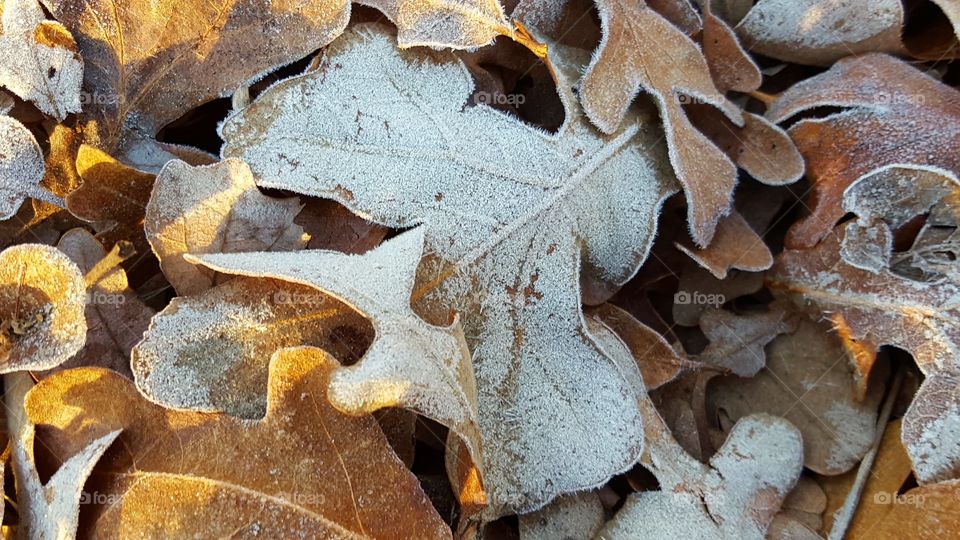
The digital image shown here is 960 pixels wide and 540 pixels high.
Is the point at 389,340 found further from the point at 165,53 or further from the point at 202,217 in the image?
the point at 165,53

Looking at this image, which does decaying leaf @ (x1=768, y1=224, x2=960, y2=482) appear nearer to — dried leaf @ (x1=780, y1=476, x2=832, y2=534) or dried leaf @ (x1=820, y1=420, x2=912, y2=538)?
dried leaf @ (x1=820, y1=420, x2=912, y2=538)

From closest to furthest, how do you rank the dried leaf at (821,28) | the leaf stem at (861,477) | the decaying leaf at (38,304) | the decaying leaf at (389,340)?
the decaying leaf at (389,340), the decaying leaf at (38,304), the leaf stem at (861,477), the dried leaf at (821,28)

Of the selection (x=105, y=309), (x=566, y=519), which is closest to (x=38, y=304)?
(x=105, y=309)

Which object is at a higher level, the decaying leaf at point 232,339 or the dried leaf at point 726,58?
the dried leaf at point 726,58

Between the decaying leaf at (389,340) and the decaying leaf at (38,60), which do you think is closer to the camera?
the decaying leaf at (389,340)

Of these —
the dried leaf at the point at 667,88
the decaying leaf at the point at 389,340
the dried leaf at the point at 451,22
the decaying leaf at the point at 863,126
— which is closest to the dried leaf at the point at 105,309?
the decaying leaf at the point at 389,340

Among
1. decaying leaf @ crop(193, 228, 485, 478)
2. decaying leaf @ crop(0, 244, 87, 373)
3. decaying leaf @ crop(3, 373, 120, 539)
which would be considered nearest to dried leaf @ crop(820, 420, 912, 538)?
decaying leaf @ crop(193, 228, 485, 478)

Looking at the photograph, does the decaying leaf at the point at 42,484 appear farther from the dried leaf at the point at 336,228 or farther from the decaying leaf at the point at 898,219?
the decaying leaf at the point at 898,219
